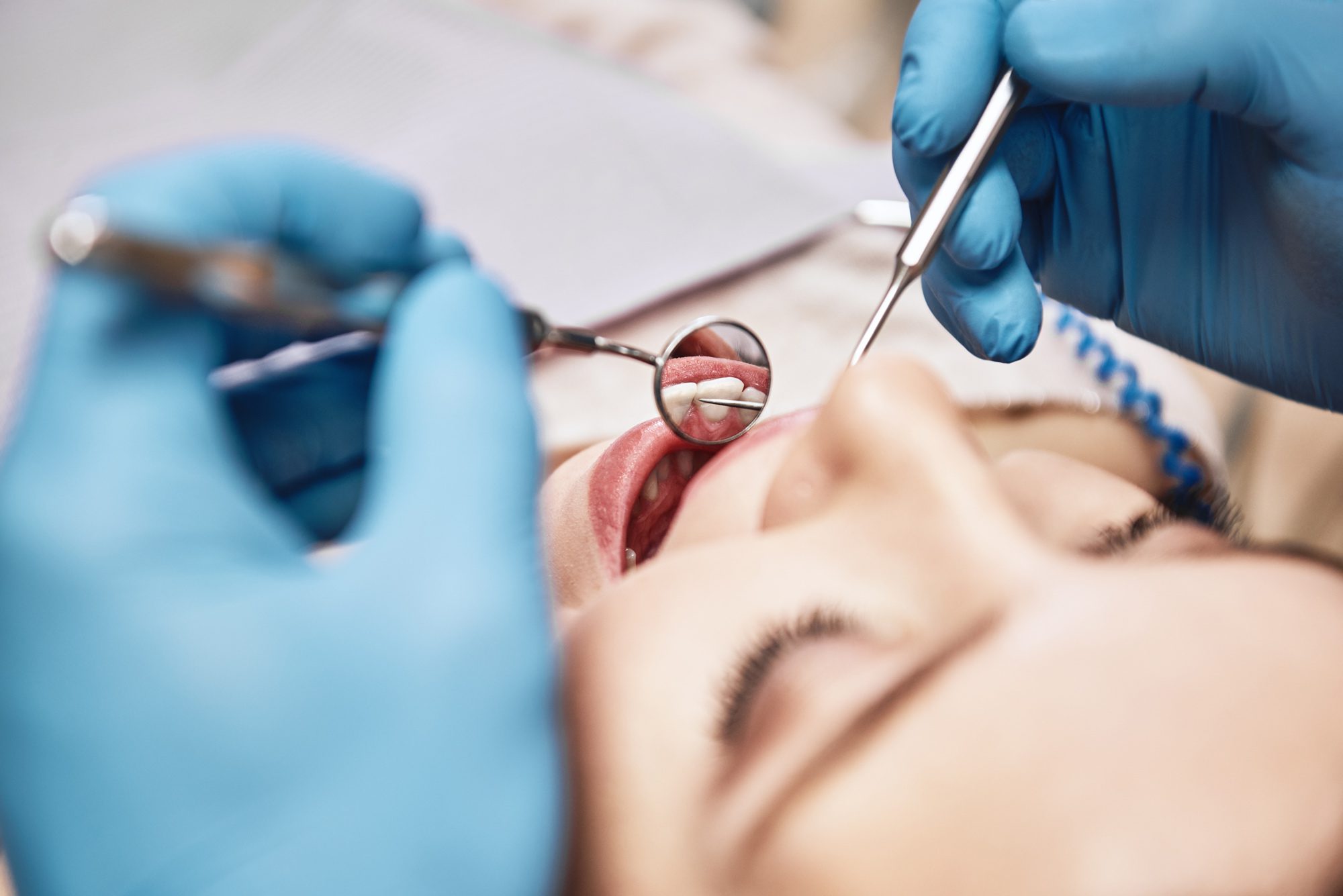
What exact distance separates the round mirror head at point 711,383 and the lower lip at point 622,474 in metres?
0.03

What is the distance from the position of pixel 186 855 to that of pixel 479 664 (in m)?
0.17

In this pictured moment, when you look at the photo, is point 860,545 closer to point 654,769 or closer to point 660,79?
point 654,769

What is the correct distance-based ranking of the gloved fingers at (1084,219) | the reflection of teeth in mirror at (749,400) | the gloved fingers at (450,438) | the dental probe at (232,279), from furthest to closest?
the gloved fingers at (1084,219)
the reflection of teeth in mirror at (749,400)
the gloved fingers at (450,438)
the dental probe at (232,279)

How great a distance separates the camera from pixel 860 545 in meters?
0.55

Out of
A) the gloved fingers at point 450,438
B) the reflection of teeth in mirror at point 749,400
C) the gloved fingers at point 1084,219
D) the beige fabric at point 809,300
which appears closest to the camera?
the gloved fingers at point 450,438

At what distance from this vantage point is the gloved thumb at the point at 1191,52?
72cm

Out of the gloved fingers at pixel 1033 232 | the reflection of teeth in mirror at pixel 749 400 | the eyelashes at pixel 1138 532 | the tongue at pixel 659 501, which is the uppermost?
the gloved fingers at pixel 1033 232

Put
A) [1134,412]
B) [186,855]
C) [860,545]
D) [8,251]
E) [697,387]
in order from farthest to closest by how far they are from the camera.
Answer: [8,251] < [1134,412] < [697,387] < [860,545] < [186,855]

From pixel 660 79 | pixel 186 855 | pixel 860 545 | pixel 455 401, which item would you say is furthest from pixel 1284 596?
pixel 660 79

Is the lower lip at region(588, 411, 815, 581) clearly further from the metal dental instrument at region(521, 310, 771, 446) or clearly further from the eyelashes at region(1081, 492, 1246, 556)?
the eyelashes at region(1081, 492, 1246, 556)

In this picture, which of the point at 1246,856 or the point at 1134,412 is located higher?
the point at 1246,856

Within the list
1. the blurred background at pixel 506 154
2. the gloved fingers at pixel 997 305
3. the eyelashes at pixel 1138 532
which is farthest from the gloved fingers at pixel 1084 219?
the eyelashes at pixel 1138 532

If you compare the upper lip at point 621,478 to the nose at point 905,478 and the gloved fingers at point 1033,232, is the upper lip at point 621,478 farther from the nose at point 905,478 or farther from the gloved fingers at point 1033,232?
the gloved fingers at point 1033,232

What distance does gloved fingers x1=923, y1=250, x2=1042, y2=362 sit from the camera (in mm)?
842
